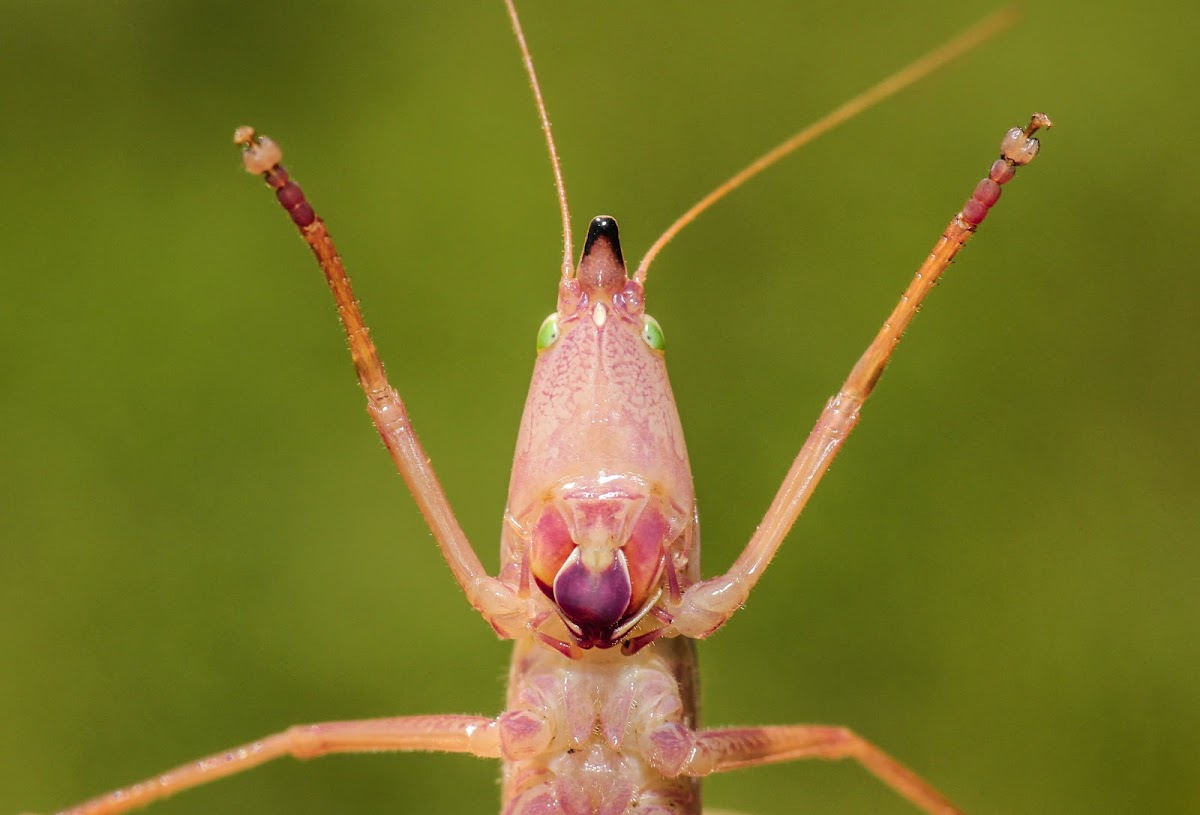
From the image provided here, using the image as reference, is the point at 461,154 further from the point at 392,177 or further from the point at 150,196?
the point at 150,196

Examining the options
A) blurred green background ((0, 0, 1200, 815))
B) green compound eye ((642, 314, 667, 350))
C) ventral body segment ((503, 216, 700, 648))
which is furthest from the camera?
blurred green background ((0, 0, 1200, 815))

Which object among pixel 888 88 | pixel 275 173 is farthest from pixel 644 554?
pixel 888 88

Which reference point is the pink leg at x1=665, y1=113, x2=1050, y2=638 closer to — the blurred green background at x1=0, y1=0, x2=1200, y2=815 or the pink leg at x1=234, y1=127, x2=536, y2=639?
the pink leg at x1=234, y1=127, x2=536, y2=639

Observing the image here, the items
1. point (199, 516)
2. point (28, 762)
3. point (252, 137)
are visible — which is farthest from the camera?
point (199, 516)

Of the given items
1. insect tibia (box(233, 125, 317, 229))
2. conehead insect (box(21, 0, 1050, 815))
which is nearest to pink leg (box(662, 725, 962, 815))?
conehead insect (box(21, 0, 1050, 815))

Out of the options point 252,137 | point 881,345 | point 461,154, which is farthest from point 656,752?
point 461,154

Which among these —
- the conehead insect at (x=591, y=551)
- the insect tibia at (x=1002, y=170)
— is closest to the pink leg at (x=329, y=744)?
the conehead insect at (x=591, y=551)

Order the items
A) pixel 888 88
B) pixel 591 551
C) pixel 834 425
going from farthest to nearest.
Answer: pixel 888 88 → pixel 834 425 → pixel 591 551

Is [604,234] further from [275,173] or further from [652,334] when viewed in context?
[275,173]
